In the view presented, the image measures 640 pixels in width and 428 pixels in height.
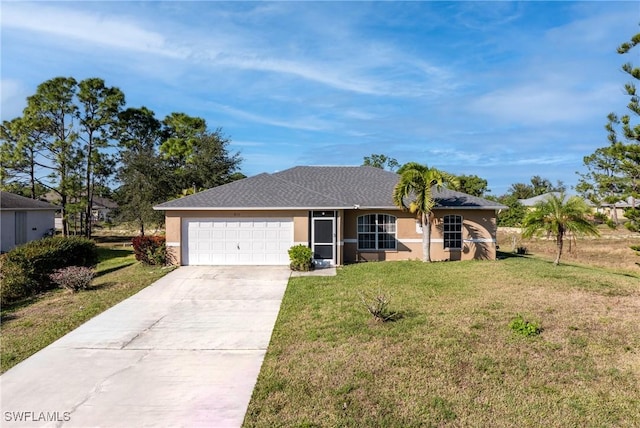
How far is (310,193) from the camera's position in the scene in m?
18.6

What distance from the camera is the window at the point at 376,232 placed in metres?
18.9

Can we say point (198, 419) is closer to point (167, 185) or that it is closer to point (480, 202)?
point (480, 202)

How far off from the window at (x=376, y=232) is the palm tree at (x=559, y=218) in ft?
18.6

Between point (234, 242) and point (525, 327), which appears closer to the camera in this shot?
point (525, 327)

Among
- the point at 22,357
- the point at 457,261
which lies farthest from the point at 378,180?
the point at 22,357

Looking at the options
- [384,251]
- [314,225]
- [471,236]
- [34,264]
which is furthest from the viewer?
[471,236]

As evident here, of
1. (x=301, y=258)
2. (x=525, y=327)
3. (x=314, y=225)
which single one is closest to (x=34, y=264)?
(x=301, y=258)

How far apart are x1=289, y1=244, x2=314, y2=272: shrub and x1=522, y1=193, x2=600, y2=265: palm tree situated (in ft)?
30.1

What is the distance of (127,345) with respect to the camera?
8633mm

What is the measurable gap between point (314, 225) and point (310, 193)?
1715mm

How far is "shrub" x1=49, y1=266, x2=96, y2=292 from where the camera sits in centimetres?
1331

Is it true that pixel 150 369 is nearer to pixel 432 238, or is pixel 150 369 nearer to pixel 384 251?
pixel 384 251

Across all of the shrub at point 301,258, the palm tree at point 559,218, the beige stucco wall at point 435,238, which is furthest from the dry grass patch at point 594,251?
the shrub at point 301,258

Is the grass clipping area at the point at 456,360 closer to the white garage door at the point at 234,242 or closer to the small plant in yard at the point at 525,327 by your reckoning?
the small plant in yard at the point at 525,327
